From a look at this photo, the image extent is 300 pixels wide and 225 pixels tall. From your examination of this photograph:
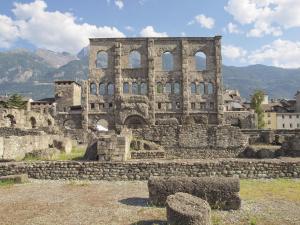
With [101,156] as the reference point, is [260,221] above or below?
below

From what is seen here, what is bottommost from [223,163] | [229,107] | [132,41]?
[223,163]

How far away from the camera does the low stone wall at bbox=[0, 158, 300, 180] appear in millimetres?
14570

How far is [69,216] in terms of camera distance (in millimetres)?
9570

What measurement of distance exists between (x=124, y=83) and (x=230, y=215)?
4956 centimetres

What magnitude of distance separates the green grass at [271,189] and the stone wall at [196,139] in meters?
12.4

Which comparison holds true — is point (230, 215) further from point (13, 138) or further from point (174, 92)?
point (174, 92)

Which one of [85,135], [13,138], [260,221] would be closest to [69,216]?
[260,221]

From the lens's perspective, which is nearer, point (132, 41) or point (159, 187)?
point (159, 187)

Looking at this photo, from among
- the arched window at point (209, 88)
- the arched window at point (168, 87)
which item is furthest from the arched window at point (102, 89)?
the arched window at point (209, 88)

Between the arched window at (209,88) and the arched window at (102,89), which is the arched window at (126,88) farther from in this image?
the arched window at (209,88)

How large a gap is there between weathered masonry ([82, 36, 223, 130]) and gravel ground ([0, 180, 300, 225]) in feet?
145

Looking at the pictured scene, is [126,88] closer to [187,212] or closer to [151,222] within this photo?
[151,222]

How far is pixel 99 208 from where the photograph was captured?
1030 centimetres

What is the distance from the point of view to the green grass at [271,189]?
11558mm
